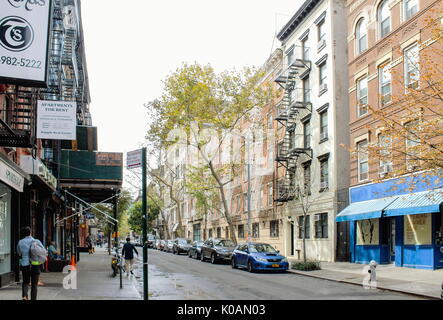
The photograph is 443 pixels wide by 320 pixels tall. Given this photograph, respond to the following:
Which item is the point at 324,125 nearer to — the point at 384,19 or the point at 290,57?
the point at 384,19

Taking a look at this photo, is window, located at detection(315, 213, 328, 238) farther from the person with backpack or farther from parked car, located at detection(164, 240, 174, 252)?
the person with backpack

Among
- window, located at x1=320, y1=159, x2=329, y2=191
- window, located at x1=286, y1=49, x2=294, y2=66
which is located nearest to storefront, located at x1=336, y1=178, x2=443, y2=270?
window, located at x1=320, y1=159, x2=329, y2=191

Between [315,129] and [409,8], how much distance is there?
10.5 meters

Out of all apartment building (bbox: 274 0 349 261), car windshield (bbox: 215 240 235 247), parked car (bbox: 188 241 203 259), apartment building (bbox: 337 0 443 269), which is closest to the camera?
apartment building (bbox: 337 0 443 269)

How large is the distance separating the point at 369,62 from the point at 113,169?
1483 centimetres

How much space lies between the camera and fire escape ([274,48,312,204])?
33166 mm

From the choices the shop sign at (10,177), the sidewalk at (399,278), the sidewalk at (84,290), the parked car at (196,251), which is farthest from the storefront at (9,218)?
the parked car at (196,251)

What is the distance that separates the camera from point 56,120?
1535 cm

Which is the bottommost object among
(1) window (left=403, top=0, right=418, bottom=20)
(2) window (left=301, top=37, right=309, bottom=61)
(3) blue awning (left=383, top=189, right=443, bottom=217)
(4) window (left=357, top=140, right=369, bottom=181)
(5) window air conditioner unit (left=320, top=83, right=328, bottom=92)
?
(3) blue awning (left=383, top=189, right=443, bottom=217)

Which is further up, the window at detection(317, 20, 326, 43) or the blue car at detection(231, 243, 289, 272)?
the window at detection(317, 20, 326, 43)

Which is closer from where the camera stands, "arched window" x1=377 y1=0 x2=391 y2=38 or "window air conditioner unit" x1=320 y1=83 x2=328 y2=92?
"arched window" x1=377 y1=0 x2=391 y2=38

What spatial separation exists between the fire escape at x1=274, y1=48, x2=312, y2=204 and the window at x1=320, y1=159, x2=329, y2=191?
4.94 feet
